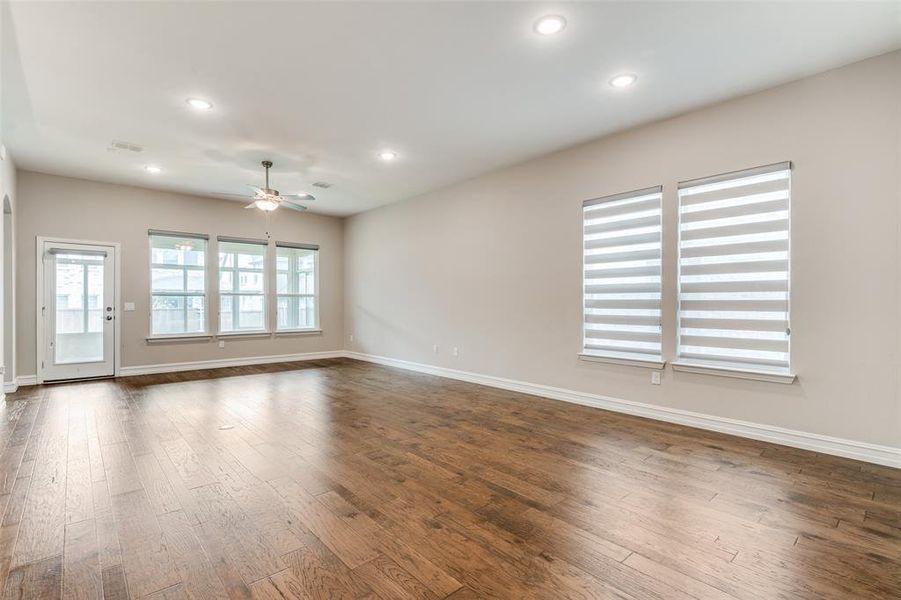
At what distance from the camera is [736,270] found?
3.73m

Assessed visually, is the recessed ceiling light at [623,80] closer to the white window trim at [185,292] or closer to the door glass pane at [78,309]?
the white window trim at [185,292]

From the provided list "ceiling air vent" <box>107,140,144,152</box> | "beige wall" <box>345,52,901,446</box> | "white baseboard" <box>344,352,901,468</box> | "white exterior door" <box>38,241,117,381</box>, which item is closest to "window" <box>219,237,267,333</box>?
"white exterior door" <box>38,241,117,381</box>

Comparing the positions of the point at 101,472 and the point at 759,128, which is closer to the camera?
the point at 101,472

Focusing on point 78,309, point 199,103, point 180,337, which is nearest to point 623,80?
point 199,103

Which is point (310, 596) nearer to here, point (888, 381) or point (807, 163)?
point (888, 381)

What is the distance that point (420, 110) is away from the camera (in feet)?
13.3

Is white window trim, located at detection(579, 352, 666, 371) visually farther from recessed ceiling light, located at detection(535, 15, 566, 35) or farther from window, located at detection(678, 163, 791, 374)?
recessed ceiling light, located at detection(535, 15, 566, 35)

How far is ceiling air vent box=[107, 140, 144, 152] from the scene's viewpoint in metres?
4.84

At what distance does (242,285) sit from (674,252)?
287 inches

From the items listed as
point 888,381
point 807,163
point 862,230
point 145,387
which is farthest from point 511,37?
point 145,387

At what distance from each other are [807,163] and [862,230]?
675mm

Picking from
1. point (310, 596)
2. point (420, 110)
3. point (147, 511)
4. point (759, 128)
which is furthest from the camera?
point (420, 110)

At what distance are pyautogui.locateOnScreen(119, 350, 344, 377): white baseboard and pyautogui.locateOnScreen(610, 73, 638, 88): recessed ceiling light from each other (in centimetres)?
731

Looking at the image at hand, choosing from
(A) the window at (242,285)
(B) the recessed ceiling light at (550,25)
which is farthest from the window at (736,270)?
(A) the window at (242,285)
